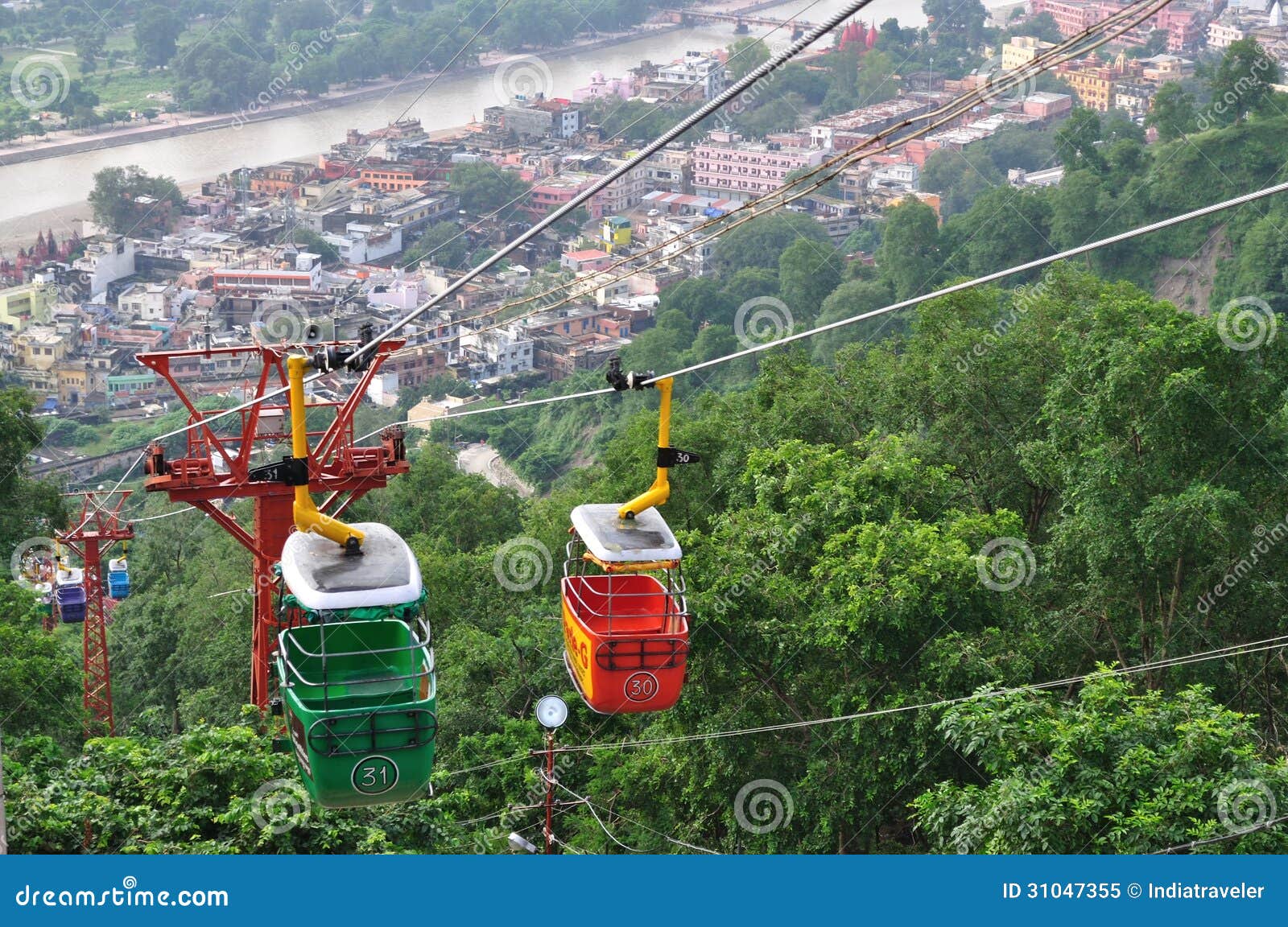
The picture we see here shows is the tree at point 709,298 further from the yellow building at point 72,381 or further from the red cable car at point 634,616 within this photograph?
the red cable car at point 634,616

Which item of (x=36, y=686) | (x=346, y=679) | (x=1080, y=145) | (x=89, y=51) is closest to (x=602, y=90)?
(x=89, y=51)

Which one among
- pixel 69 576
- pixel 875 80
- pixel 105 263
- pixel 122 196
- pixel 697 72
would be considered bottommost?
pixel 69 576

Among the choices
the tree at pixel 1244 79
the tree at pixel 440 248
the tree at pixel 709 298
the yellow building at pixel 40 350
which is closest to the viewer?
the tree at pixel 1244 79

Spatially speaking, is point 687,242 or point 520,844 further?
point 687,242

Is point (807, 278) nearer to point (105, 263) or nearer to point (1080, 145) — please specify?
point (1080, 145)

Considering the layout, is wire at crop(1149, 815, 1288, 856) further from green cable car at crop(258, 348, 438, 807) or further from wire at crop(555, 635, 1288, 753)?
green cable car at crop(258, 348, 438, 807)

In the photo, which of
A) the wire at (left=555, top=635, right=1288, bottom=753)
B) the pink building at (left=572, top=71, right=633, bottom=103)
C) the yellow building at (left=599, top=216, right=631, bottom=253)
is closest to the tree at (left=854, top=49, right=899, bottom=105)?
the pink building at (left=572, top=71, right=633, bottom=103)

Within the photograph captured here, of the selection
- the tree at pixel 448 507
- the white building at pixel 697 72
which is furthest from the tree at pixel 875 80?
the tree at pixel 448 507
